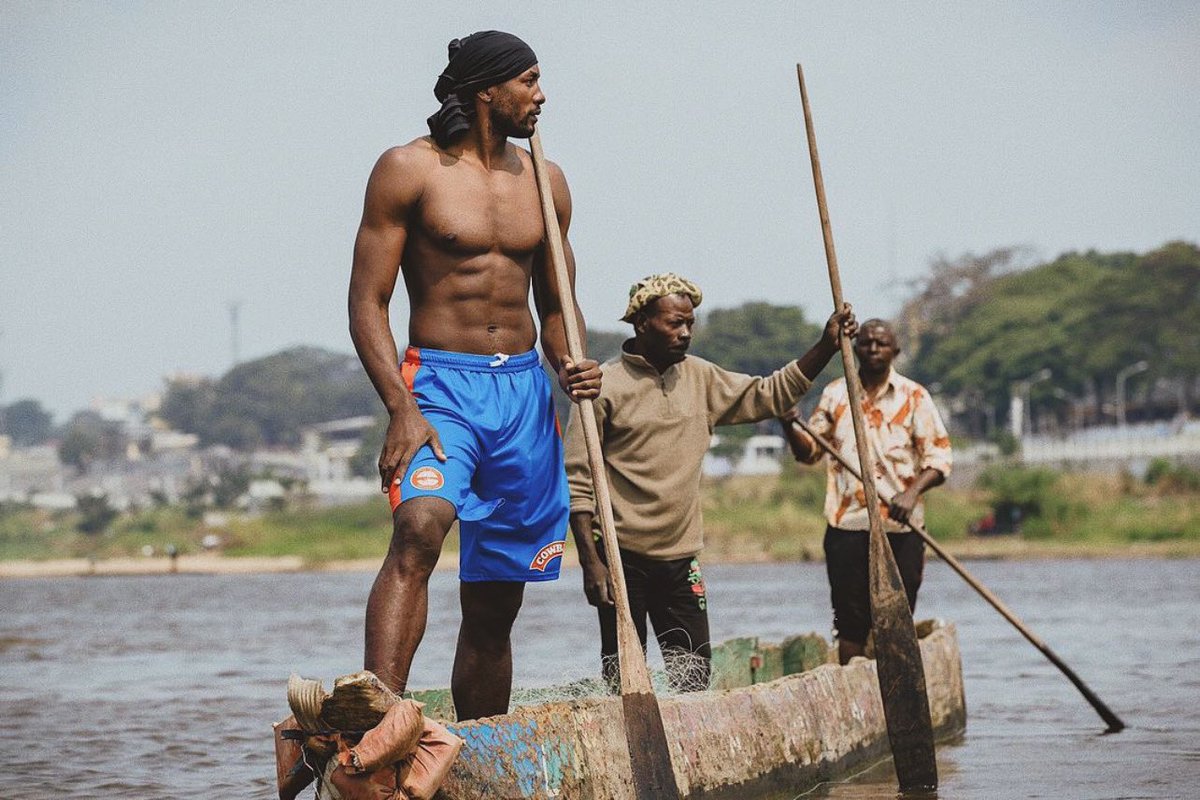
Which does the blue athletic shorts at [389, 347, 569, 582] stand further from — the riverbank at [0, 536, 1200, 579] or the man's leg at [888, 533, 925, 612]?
the riverbank at [0, 536, 1200, 579]

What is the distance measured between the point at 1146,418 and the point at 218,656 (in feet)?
189

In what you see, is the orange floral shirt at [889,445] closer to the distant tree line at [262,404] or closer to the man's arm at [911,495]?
the man's arm at [911,495]

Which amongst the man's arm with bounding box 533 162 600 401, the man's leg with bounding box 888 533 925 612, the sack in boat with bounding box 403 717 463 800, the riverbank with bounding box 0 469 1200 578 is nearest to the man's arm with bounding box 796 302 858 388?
the man's arm with bounding box 533 162 600 401

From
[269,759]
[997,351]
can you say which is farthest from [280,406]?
[269,759]

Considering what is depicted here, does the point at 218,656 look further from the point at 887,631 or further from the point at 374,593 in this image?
the point at 374,593

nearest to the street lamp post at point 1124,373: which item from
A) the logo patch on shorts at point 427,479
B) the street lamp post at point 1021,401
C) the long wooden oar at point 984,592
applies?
the street lamp post at point 1021,401

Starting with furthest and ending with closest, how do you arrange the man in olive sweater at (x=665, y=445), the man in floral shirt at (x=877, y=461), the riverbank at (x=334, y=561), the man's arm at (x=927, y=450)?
1. the riverbank at (x=334, y=561)
2. the man in floral shirt at (x=877, y=461)
3. the man's arm at (x=927, y=450)
4. the man in olive sweater at (x=665, y=445)

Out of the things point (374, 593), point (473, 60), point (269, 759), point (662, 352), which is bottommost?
point (269, 759)

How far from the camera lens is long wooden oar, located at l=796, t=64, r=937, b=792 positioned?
566cm

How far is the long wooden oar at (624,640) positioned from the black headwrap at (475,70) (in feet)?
0.61

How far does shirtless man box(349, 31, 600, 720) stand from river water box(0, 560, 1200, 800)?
1.39m

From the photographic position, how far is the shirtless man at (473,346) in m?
4.19

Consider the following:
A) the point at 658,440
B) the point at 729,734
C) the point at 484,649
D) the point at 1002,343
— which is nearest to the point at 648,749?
the point at 484,649

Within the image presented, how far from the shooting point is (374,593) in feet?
13.2
